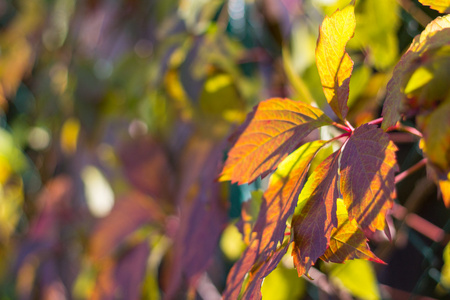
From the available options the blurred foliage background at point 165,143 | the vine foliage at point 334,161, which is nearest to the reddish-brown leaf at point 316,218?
the vine foliage at point 334,161

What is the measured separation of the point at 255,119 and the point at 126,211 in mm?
547

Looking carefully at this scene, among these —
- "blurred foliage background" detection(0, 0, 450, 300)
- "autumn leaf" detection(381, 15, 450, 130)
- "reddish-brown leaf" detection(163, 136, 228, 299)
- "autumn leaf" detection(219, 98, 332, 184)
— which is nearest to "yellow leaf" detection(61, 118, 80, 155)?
"blurred foliage background" detection(0, 0, 450, 300)

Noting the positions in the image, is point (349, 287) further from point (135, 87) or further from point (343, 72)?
point (135, 87)

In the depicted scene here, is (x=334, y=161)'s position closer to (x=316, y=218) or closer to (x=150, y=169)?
(x=316, y=218)

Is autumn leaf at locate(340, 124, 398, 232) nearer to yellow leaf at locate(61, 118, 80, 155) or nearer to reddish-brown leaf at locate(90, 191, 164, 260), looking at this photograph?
reddish-brown leaf at locate(90, 191, 164, 260)

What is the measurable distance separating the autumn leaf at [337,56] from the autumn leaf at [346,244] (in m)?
0.07

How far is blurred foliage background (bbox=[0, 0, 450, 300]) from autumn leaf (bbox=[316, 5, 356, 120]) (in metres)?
Result: 0.13

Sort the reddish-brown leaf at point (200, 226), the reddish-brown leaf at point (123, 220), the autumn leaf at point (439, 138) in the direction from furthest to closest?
the reddish-brown leaf at point (123, 220), the reddish-brown leaf at point (200, 226), the autumn leaf at point (439, 138)

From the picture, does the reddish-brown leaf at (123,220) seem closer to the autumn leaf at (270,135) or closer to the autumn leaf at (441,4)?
the autumn leaf at (270,135)

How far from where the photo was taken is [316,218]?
273 millimetres

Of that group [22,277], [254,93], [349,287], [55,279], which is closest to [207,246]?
[349,287]

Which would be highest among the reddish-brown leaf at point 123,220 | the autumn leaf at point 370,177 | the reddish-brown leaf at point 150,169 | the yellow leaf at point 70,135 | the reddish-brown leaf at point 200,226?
the autumn leaf at point 370,177

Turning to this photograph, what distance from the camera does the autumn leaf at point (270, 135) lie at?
1.01 ft

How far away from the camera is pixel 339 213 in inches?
11.7
